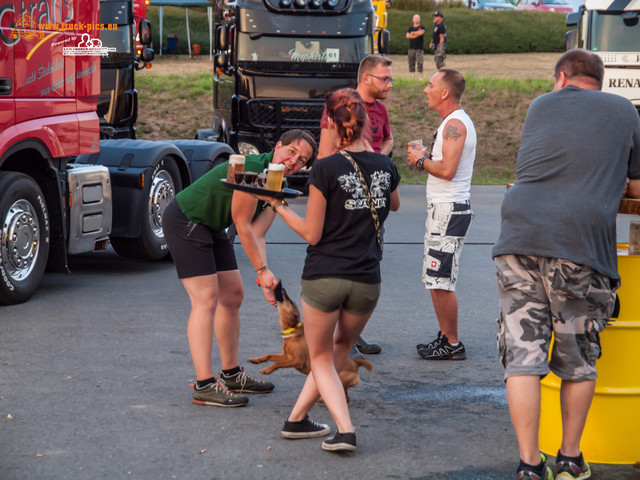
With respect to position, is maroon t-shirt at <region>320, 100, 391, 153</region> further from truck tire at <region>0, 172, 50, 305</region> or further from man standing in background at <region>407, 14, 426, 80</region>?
man standing in background at <region>407, 14, 426, 80</region>

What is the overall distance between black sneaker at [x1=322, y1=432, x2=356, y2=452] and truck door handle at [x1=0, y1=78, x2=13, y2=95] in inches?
167

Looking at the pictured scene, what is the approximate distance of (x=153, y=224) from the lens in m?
9.38

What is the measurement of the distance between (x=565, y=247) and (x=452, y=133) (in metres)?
2.21

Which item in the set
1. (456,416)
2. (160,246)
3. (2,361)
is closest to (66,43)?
(160,246)

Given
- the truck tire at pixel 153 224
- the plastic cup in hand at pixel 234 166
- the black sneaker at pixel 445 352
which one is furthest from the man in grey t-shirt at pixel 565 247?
the truck tire at pixel 153 224

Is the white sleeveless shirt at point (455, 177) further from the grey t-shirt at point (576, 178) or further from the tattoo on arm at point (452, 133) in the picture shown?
the grey t-shirt at point (576, 178)

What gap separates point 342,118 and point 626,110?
1210mm

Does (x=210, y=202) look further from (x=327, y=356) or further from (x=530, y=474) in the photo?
(x=530, y=474)

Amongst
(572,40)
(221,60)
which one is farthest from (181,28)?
(221,60)

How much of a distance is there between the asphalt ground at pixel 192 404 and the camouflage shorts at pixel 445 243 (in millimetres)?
555

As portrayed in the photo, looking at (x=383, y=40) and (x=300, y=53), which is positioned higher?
(x=383, y=40)

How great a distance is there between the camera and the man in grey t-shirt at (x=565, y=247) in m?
3.80

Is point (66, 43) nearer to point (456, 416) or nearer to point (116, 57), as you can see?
point (456, 416)

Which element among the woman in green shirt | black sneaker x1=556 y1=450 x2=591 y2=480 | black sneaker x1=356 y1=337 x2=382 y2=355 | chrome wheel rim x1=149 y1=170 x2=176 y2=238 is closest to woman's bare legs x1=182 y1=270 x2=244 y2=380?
the woman in green shirt
